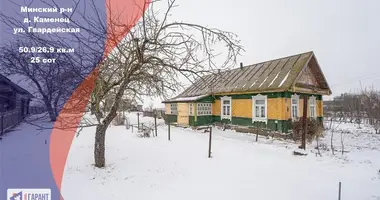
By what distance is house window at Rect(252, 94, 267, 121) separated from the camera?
38.1ft

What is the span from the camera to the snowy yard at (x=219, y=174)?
12.4 feet

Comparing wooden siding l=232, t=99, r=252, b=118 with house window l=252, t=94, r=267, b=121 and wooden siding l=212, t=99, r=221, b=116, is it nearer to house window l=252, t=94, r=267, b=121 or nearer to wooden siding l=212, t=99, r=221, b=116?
house window l=252, t=94, r=267, b=121

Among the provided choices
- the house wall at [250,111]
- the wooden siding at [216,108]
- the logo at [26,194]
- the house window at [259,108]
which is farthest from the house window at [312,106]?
the logo at [26,194]

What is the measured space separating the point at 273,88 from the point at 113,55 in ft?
26.9

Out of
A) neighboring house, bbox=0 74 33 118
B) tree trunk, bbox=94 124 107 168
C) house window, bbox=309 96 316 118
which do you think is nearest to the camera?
neighboring house, bbox=0 74 33 118

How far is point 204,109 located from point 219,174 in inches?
391

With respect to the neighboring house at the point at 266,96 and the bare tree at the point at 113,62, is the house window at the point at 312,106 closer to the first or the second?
the neighboring house at the point at 266,96

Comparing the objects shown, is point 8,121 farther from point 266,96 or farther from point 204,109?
point 204,109

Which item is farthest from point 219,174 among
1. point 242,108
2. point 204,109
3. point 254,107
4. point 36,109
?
point 204,109

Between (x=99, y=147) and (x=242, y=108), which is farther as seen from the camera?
(x=242, y=108)

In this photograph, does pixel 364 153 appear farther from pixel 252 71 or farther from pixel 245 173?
pixel 252 71

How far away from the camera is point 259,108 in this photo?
11.9m

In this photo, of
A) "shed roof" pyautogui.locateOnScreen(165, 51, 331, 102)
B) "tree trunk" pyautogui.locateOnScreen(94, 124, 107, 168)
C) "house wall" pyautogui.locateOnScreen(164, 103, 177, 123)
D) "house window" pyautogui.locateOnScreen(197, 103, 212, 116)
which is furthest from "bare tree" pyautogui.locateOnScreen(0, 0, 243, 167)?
"house wall" pyautogui.locateOnScreen(164, 103, 177, 123)

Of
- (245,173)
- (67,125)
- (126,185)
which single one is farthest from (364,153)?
(67,125)
